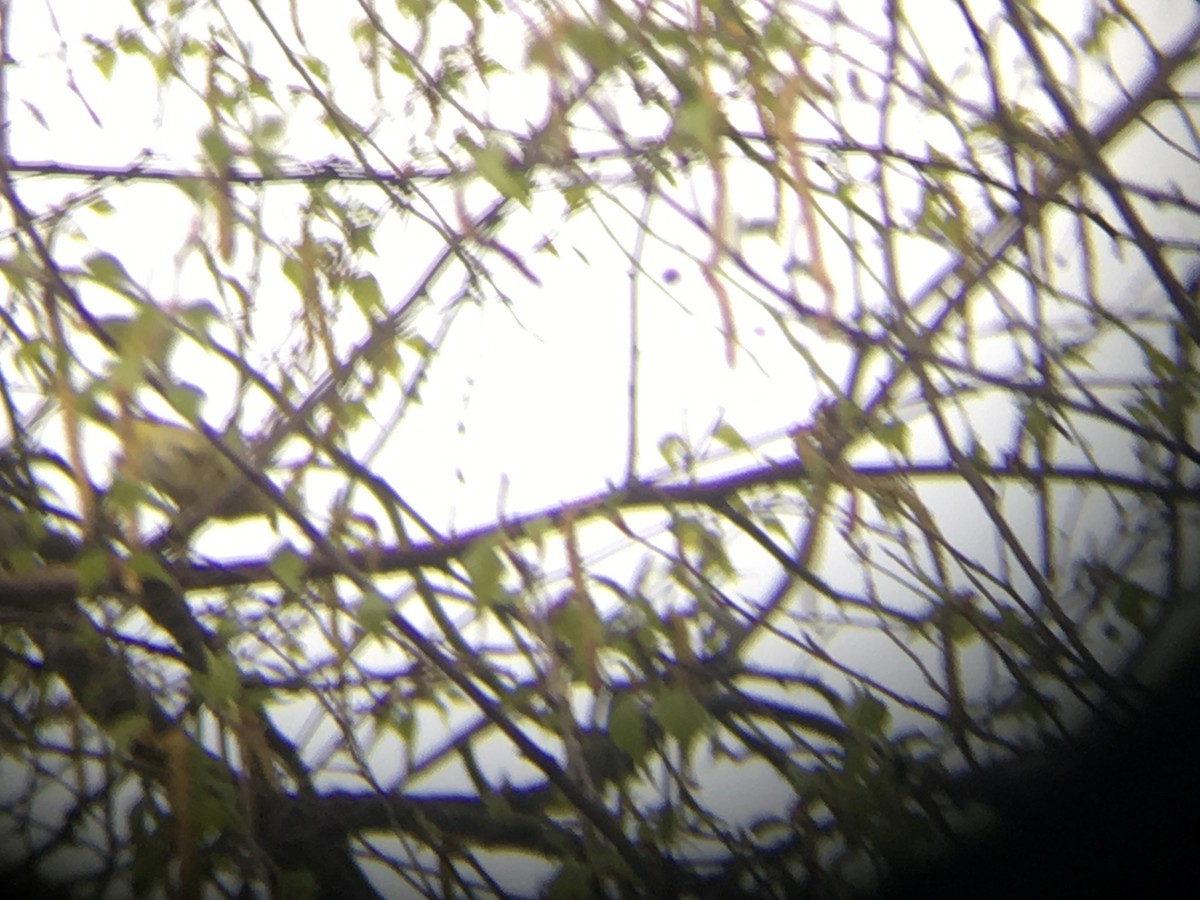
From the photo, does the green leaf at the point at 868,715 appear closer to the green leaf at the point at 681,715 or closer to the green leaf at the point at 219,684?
the green leaf at the point at 681,715

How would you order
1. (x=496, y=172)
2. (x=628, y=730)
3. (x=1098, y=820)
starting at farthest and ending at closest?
(x=1098, y=820) < (x=628, y=730) < (x=496, y=172)

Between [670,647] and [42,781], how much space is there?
1.09 meters

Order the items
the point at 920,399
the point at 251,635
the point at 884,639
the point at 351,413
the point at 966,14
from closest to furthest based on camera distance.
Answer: the point at 966,14 → the point at 351,413 → the point at 920,399 → the point at 251,635 → the point at 884,639

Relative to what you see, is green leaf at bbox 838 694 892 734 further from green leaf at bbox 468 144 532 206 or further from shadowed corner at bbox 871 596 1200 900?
green leaf at bbox 468 144 532 206

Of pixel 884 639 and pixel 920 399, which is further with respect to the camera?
pixel 884 639

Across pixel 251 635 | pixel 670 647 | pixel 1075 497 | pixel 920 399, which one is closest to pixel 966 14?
pixel 920 399

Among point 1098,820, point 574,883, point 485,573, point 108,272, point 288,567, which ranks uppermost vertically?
point 108,272

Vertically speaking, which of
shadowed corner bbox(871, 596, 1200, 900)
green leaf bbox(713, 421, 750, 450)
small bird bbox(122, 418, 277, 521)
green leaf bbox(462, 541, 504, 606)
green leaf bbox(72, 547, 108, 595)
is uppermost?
small bird bbox(122, 418, 277, 521)

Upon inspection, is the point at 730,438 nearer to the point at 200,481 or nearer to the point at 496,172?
the point at 496,172

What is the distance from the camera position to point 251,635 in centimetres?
154

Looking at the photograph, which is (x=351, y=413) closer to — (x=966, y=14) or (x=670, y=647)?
(x=670, y=647)

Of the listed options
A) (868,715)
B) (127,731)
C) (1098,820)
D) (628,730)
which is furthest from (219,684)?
(1098,820)

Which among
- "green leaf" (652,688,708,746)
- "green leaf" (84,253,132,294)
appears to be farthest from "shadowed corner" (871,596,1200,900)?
"green leaf" (84,253,132,294)

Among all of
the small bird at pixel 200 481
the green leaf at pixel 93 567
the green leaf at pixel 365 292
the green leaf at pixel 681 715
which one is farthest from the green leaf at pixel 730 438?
the green leaf at pixel 93 567
